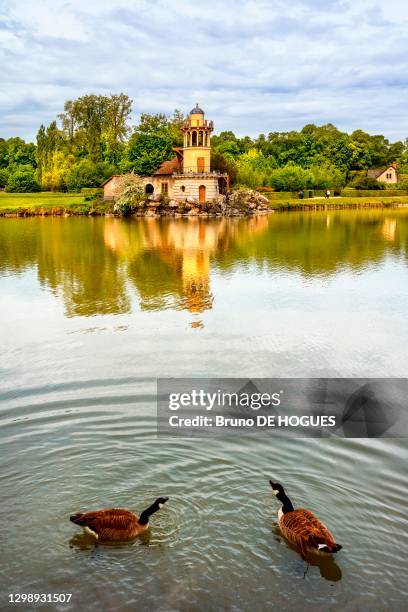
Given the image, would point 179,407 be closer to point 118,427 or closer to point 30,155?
point 118,427

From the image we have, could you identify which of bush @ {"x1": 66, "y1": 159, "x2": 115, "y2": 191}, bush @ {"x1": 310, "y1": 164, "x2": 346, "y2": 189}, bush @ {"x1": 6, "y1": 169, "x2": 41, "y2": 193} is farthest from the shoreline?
bush @ {"x1": 6, "y1": 169, "x2": 41, "y2": 193}

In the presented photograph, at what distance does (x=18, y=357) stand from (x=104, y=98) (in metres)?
86.1

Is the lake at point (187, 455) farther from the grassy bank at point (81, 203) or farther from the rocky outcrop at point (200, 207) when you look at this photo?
the grassy bank at point (81, 203)

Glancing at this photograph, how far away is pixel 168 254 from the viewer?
120ft

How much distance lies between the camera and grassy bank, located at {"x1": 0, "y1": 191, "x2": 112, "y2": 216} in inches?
3022

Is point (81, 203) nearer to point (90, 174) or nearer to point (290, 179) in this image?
point (90, 174)

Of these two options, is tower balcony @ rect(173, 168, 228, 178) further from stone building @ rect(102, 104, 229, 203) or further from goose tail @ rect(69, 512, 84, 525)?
goose tail @ rect(69, 512, 84, 525)

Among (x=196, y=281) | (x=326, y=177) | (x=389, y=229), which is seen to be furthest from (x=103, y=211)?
(x=196, y=281)

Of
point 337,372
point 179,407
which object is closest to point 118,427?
point 179,407

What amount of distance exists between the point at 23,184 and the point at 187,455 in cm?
9256

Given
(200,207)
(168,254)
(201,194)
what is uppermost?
(201,194)

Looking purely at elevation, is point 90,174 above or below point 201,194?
above

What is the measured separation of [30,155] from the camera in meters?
110

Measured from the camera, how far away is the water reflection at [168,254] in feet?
80.0
